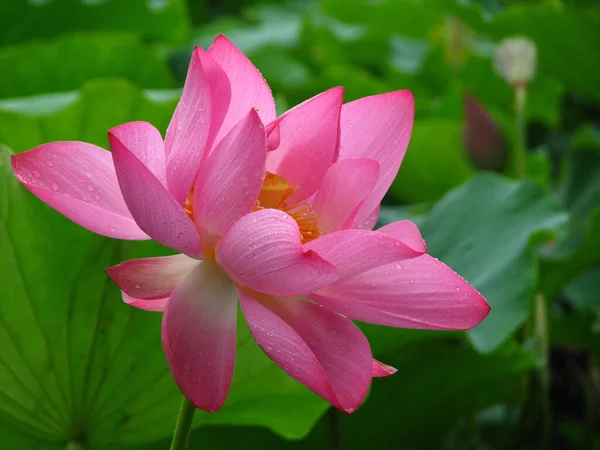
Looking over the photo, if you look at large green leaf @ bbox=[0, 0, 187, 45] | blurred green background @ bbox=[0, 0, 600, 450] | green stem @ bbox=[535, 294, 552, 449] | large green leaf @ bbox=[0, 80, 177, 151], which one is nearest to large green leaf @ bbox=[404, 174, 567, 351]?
blurred green background @ bbox=[0, 0, 600, 450]

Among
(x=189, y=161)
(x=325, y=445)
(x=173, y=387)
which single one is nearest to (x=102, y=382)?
(x=173, y=387)

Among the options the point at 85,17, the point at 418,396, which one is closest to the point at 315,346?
the point at 418,396

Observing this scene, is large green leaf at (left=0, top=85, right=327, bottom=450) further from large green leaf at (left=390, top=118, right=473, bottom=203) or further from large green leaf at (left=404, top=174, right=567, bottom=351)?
large green leaf at (left=390, top=118, right=473, bottom=203)

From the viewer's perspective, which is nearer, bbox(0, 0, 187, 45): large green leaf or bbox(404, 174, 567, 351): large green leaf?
bbox(404, 174, 567, 351): large green leaf

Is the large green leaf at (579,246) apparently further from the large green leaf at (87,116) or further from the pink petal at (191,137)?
the pink petal at (191,137)

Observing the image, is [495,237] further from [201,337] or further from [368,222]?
[201,337]

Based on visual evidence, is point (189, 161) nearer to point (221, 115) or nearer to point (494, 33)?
point (221, 115)

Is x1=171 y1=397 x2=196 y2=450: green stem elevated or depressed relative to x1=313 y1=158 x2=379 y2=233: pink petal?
depressed
